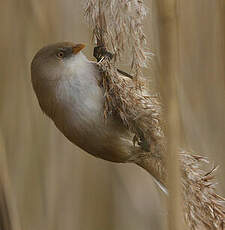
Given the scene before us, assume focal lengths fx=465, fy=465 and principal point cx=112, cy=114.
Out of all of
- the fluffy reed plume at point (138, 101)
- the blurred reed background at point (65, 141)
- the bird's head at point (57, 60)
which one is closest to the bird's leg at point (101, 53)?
the fluffy reed plume at point (138, 101)

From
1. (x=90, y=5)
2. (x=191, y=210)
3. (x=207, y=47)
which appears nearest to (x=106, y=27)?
(x=90, y=5)

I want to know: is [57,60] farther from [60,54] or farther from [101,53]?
[101,53]

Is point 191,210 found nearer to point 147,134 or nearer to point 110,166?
point 147,134

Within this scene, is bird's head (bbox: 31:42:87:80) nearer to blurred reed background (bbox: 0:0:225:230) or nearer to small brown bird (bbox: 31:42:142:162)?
small brown bird (bbox: 31:42:142:162)

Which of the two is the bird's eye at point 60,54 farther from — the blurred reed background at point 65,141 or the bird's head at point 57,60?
the blurred reed background at point 65,141

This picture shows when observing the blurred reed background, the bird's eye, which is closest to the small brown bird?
the bird's eye

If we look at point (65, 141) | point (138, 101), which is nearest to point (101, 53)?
point (138, 101)
